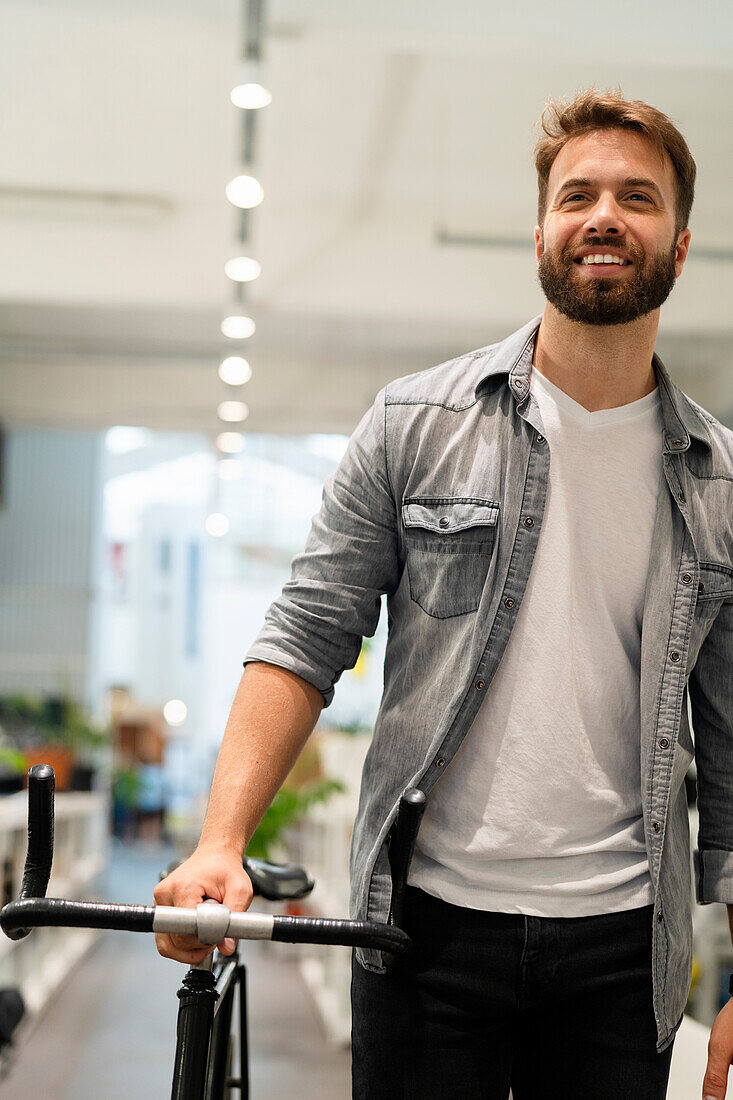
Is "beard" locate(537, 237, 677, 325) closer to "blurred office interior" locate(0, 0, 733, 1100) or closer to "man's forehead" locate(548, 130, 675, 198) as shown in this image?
"man's forehead" locate(548, 130, 675, 198)

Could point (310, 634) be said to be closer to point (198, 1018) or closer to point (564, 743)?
point (564, 743)

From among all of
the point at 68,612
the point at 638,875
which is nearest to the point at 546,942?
the point at 638,875

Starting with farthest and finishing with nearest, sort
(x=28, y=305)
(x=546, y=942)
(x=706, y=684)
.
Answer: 1. (x=28, y=305)
2. (x=706, y=684)
3. (x=546, y=942)

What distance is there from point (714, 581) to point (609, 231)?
389mm

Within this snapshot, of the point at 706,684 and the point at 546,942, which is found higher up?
the point at 706,684

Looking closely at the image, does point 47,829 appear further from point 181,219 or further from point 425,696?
point 181,219

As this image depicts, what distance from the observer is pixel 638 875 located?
113 centimetres

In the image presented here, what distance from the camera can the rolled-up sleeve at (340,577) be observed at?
1.16 metres

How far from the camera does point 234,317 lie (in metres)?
6.23

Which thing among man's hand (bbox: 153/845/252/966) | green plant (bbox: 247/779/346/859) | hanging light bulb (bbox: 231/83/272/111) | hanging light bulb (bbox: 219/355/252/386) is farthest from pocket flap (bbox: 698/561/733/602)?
hanging light bulb (bbox: 219/355/252/386)

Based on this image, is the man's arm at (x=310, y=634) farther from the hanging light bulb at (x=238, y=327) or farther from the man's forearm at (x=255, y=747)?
the hanging light bulb at (x=238, y=327)

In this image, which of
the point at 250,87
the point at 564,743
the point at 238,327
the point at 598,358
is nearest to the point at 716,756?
the point at 564,743

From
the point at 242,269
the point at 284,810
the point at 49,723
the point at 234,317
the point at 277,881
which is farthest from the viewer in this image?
the point at 49,723

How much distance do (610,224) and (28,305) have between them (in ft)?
18.0
